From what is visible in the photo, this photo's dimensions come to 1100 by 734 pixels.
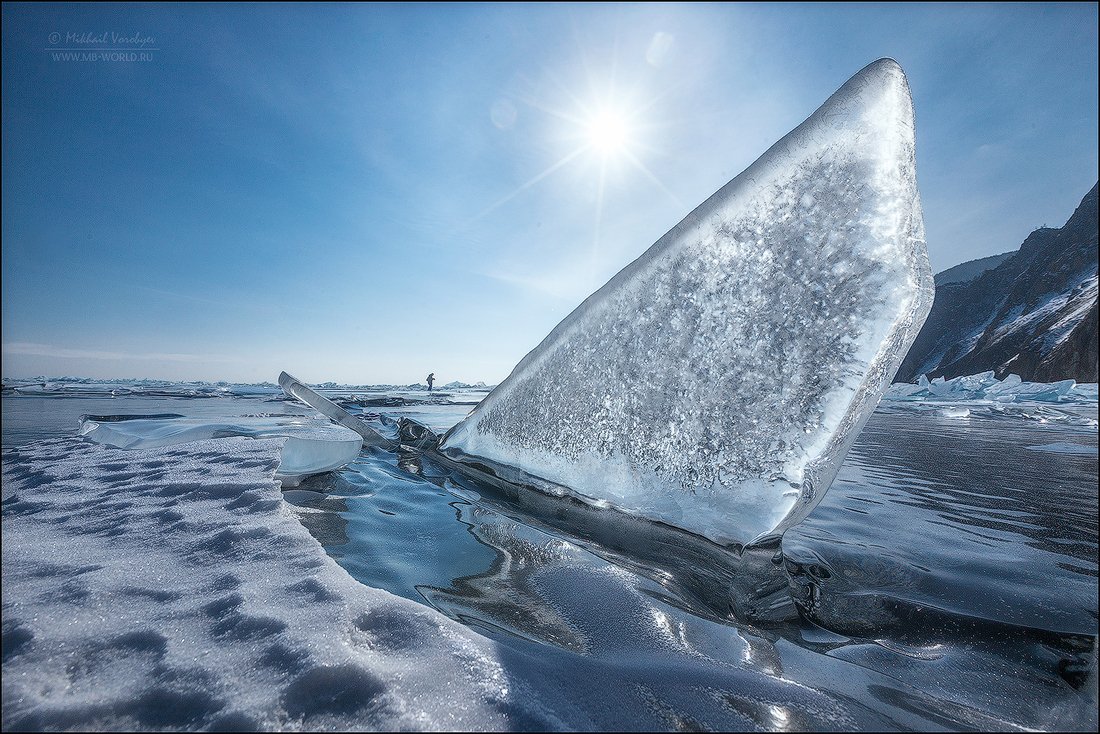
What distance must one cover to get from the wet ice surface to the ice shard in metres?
0.25

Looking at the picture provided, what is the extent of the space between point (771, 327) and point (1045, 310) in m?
4.01

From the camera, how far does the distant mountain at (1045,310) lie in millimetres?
1789

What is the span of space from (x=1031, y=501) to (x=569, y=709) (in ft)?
10.9

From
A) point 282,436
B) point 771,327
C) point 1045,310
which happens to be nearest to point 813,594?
point 771,327

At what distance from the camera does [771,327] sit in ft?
4.89

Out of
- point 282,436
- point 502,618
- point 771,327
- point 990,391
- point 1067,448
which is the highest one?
point 990,391

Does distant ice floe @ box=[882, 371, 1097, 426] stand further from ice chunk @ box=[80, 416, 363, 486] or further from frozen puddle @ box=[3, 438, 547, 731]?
frozen puddle @ box=[3, 438, 547, 731]

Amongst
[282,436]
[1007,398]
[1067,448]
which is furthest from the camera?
[1007,398]

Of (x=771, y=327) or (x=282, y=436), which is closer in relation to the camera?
(x=771, y=327)

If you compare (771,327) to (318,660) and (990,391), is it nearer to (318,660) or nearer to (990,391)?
(318,660)

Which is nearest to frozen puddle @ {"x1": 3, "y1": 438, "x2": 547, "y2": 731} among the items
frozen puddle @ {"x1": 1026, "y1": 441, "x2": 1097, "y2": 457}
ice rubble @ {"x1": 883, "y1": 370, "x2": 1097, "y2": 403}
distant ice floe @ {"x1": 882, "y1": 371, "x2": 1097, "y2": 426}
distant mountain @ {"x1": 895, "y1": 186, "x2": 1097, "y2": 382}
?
distant mountain @ {"x1": 895, "y1": 186, "x2": 1097, "y2": 382}

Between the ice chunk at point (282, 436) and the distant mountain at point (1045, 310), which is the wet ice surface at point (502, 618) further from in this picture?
the distant mountain at point (1045, 310)

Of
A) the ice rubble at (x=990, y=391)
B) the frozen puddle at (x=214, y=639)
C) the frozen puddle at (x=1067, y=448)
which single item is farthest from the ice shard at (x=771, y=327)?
the ice rubble at (x=990, y=391)

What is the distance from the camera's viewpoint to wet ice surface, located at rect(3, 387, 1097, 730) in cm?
73
